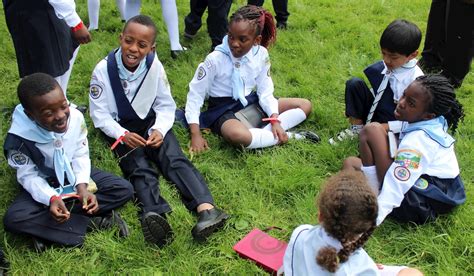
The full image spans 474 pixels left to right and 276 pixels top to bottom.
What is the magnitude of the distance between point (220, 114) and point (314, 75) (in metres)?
1.29

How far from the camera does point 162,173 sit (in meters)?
3.08

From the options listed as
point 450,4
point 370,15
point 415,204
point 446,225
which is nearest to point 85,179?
point 415,204

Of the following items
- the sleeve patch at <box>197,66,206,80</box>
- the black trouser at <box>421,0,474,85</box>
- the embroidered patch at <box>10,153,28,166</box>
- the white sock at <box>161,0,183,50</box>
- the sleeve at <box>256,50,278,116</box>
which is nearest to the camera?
the embroidered patch at <box>10,153,28,166</box>

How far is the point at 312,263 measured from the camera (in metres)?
1.88

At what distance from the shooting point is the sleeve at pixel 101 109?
121 inches

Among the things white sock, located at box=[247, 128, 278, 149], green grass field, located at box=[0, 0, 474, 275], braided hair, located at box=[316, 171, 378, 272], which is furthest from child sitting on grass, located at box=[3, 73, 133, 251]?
braided hair, located at box=[316, 171, 378, 272]

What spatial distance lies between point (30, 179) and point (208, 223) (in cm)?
98

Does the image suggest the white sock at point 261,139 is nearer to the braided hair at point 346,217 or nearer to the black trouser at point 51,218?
the black trouser at point 51,218

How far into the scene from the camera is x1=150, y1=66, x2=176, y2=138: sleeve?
3.20 metres

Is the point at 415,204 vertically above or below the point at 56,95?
below

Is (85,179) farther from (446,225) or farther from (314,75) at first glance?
(314,75)

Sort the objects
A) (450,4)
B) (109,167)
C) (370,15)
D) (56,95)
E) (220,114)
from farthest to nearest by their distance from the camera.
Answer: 1. (370,15)
2. (450,4)
3. (220,114)
4. (109,167)
5. (56,95)

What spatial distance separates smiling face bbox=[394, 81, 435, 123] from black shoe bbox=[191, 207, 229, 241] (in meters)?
1.17

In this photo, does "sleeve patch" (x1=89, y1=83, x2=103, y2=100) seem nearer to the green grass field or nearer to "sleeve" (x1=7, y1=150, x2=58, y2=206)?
the green grass field
